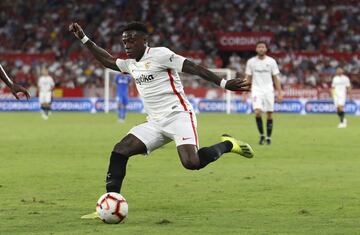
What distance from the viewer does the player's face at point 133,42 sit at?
34.2ft

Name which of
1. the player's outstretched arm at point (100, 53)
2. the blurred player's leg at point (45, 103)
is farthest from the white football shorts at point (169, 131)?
the blurred player's leg at point (45, 103)

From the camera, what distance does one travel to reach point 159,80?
34.8 ft

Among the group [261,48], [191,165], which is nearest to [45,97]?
[261,48]

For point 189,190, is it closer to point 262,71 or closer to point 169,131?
point 169,131

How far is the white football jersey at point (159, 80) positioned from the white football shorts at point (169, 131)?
3.5 inches

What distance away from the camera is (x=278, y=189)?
13.1m

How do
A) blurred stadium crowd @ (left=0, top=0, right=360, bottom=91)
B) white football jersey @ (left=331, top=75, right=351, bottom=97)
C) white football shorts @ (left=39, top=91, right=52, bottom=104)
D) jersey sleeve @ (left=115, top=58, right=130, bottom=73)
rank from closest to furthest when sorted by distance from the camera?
jersey sleeve @ (left=115, top=58, right=130, bottom=73)
white football jersey @ (left=331, top=75, right=351, bottom=97)
white football shorts @ (left=39, top=91, right=52, bottom=104)
blurred stadium crowd @ (left=0, top=0, right=360, bottom=91)

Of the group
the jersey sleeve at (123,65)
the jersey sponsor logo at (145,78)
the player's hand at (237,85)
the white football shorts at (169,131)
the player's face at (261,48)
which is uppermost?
the player's face at (261,48)

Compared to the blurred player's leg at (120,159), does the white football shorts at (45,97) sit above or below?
above

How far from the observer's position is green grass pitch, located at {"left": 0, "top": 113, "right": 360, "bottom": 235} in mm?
9453

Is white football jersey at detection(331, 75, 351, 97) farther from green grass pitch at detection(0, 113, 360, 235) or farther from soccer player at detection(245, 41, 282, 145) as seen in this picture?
soccer player at detection(245, 41, 282, 145)

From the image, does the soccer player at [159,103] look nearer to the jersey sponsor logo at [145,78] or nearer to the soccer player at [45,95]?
the jersey sponsor logo at [145,78]

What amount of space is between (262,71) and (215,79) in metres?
13.2

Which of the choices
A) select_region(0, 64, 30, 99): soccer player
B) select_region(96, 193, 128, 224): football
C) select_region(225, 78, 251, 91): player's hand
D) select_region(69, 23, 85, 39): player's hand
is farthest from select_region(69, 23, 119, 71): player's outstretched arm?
select_region(96, 193, 128, 224): football
